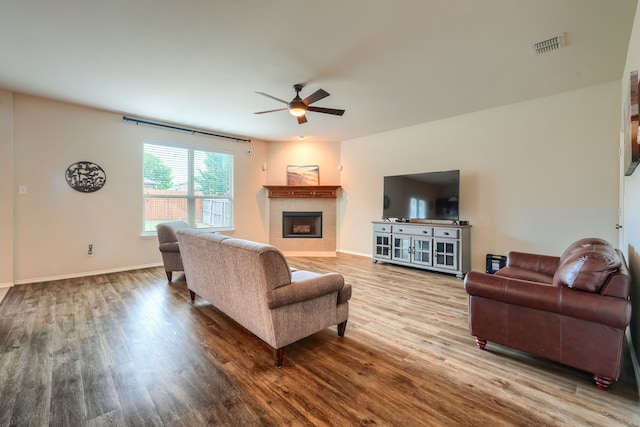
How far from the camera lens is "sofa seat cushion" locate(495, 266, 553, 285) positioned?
260cm

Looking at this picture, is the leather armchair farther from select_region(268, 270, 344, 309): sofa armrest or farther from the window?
select_region(268, 270, 344, 309): sofa armrest

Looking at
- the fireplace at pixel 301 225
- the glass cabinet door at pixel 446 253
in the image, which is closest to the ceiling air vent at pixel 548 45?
the glass cabinet door at pixel 446 253

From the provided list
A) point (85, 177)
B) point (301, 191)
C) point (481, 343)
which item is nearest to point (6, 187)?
point (85, 177)

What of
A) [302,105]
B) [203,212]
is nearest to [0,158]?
[203,212]

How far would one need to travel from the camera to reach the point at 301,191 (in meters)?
6.71

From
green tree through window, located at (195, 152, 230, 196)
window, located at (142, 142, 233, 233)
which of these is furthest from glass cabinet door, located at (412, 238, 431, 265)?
green tree through window, located at (195, 152, 230, 196)

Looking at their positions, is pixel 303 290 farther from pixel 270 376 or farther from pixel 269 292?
pixel 270 376

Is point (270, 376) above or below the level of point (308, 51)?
below

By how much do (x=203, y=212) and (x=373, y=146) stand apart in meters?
3.98

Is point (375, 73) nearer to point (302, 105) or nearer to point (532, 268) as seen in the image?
point (302, 105)

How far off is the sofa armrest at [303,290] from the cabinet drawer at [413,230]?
2.93m

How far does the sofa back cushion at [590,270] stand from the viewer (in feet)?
5.76

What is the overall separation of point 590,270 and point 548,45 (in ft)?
7.41

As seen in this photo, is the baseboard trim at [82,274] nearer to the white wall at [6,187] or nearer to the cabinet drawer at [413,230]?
the white wall at [6,187]
